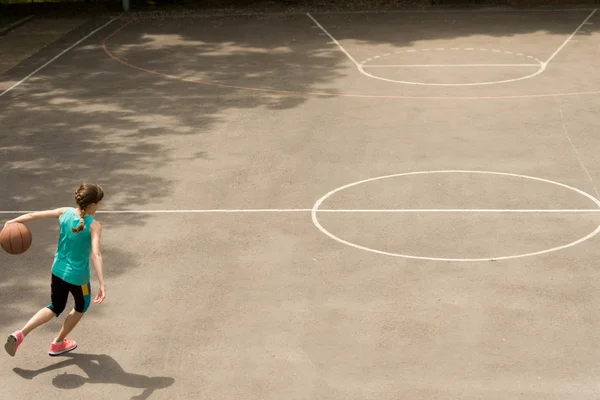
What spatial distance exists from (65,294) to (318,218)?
5.22 m

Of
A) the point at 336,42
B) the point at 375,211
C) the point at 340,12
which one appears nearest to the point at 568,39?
the point at 336,42

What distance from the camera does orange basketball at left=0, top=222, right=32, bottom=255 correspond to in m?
10.3

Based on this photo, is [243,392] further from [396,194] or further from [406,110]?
[406,110]

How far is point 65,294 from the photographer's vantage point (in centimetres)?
1002

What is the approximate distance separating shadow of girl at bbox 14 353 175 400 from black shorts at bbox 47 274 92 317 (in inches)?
21.6

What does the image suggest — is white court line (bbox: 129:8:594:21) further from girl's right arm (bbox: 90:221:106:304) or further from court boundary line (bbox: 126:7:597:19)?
girl's right arm (bbox: 90:221:106:304)

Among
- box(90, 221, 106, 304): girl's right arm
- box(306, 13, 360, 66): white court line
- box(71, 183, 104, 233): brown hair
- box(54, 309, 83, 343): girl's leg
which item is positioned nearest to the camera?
box(90, 221, 106, 304): girl's right arm

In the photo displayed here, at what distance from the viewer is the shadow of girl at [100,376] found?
974 centimetres

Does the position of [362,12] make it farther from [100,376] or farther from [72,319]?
[100,376]

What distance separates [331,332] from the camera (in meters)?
10.9

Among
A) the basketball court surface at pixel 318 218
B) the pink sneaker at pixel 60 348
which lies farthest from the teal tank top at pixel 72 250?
the basketball court surface at pixel 318 218

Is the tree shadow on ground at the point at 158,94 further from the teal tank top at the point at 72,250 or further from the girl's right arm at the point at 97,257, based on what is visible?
the girl's right arm at the point at 97,257

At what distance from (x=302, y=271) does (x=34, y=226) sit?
14.0 feet

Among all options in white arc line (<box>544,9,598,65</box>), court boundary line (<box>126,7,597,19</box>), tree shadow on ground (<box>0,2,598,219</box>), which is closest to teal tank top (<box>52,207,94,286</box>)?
tree shadow on ground (<box>0,2,598,219</box>)
